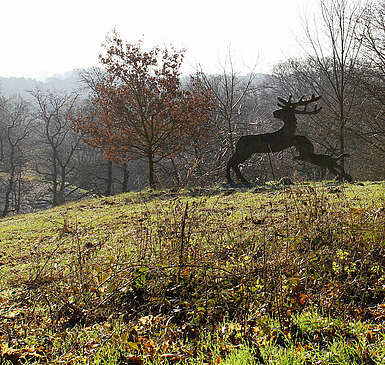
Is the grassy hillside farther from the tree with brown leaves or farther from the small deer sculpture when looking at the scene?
the tree with brown leaves

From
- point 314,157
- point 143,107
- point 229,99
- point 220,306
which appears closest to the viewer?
point 220,306

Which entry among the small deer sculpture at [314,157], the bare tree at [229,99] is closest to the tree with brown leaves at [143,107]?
the bare tree at [229,99]

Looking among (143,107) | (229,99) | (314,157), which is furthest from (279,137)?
(229,99)

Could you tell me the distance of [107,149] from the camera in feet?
53.6

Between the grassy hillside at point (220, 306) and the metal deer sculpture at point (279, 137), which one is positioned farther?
the metal deer sculpture at point (279, 137)

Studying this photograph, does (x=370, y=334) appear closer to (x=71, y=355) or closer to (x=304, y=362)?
(x=304, y=362)

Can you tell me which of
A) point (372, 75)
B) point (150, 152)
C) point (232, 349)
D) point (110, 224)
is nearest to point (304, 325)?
point (232, 349)

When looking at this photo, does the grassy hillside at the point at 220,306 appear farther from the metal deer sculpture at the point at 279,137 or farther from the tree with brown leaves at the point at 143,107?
the tree with brown leaves at the point at 143,107

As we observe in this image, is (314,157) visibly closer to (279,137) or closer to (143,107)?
(279,137)

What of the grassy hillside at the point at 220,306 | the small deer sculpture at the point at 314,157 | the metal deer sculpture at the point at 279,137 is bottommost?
the grassy hillside at the point at 220,306

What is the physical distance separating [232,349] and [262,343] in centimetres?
25

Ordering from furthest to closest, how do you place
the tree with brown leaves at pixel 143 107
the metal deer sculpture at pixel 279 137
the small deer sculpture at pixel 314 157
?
the tree with brown leaves at pixel 143 107
the metal deer sculpture at pixel 279 137
the small deer sculpture at pixel 314 157

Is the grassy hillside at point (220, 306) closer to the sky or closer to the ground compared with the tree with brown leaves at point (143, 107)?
closer to the ground

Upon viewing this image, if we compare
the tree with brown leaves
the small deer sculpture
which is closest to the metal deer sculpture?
the small deer sculpture
